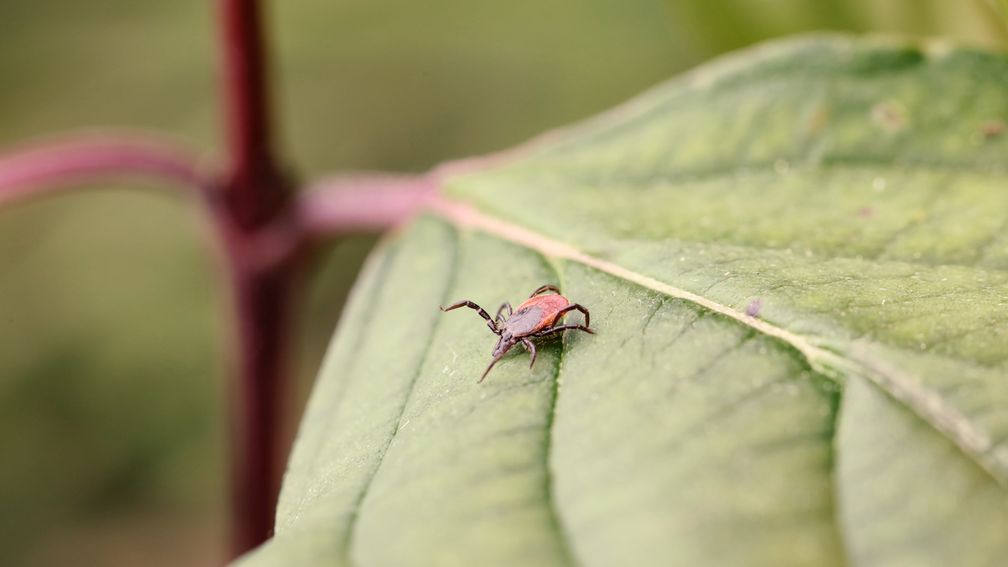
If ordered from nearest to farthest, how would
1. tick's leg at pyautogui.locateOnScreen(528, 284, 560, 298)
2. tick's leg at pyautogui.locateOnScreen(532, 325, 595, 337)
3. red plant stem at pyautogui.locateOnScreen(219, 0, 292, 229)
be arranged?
tick's leg at pyautogui.locateOnScreen(532, 325, 595, 337), tick's leg at pyautogui.locateOnScreen(528, 284, 560, 298), red plant stem at pyautogui.locateOnScreen(219, 0, 292, 229)

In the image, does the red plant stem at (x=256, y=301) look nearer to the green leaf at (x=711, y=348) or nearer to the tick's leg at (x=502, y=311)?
the green leaf at (x=711, y=348)

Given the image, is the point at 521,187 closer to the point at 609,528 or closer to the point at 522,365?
the point at 522,365

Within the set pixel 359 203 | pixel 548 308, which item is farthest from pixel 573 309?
pixel 359 203

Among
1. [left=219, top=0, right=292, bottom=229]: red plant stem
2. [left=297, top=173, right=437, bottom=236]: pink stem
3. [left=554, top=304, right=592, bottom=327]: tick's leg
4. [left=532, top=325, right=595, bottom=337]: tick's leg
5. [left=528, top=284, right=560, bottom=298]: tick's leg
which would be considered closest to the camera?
[left=532, top=325, right=595, bottom=337]: tick's leg

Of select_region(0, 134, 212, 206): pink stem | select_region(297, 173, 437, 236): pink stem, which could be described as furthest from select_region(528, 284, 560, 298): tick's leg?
select_region(0, 134, 212, 206): pink stem

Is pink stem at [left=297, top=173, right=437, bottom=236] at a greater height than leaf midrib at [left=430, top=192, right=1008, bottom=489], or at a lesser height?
lesser

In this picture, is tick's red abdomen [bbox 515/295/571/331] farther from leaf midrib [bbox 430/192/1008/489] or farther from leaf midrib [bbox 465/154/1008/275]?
leaf midrib [bbox 465/154/1008/275]

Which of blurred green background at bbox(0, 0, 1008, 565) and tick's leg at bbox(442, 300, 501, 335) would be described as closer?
tick's leg at bbox(442, 300, 501, 335)
